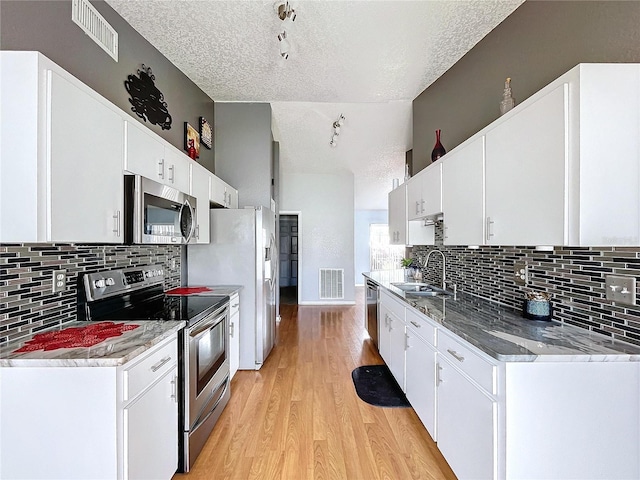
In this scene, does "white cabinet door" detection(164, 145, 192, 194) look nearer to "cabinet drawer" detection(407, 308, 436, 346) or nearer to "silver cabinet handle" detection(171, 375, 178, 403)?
"silver cabinet handle" detection(171, 375, 178, 403)

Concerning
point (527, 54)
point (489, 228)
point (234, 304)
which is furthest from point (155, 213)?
point (527, 54)

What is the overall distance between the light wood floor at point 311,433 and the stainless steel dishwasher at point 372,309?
359mm

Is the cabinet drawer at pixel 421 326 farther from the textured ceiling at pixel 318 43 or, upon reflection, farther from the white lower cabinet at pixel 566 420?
the textured ceiling at pixel 318 43

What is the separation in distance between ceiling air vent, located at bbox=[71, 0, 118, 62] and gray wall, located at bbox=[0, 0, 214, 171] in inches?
1.3

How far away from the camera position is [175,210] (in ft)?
6.87

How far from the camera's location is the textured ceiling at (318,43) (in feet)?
6.61

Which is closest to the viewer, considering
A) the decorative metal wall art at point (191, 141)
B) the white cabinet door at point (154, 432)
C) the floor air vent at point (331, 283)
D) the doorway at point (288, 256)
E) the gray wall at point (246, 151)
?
the white cabinet door at point (154, 432)

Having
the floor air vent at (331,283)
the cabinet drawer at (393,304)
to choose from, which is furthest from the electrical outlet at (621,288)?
the floor air vent at (331,283)

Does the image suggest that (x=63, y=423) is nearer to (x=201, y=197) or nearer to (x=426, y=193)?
(x=201, y=197)

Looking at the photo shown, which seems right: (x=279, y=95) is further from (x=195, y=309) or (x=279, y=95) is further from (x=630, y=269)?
(x=630, y=269)

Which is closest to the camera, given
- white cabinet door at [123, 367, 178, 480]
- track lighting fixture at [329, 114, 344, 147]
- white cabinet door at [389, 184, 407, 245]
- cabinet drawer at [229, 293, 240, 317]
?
white cabinet door at [123, 367, 178, 480]

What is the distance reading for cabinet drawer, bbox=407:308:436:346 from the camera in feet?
5.94

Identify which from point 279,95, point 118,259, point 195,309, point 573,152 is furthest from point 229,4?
point 573,152

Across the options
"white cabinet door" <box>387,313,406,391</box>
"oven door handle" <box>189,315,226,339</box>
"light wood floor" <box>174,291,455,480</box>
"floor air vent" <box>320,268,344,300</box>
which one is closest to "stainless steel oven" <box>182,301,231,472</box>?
"oven door handle" <box>189,315,226,339</box>
